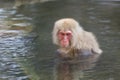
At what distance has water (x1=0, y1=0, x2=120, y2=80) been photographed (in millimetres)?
8016

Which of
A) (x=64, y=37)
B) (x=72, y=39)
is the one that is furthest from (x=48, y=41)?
(x=64, y=37)

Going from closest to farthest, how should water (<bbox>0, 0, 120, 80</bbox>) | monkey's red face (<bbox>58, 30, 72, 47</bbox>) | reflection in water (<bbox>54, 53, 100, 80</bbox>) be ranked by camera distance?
reflection in water (<bbox>54, 53, 100, 80</bbox>) < water (<bbox>0, 0, 120, 80</bbox>) < monkey's red face (<bbox>58, 30, 72, 47</bbox>)

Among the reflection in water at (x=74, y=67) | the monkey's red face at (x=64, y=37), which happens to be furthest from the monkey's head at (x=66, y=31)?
the reflection in water at (x=74, y=67)

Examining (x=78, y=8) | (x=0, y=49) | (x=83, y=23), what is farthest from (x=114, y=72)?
(x=78, y=8)

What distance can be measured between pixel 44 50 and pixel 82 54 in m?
1.02

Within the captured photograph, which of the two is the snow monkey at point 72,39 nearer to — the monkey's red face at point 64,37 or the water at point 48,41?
the monkey's red face at point 64,37

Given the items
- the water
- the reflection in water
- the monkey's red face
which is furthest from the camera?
the monkey's red face

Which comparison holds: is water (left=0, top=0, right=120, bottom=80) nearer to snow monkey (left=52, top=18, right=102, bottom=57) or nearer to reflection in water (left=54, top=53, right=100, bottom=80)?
reflection in water (left=54, top=53, right=100, bottom=80)

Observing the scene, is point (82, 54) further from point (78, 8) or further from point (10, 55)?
point (78, 8)

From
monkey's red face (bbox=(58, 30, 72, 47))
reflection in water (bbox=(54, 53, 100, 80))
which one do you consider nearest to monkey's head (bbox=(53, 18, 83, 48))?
monkey's red face (bbox=(58, 30, 72, 47))

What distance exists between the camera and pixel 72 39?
8.78m

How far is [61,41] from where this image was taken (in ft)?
28.6

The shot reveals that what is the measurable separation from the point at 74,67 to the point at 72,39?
62 centimetres

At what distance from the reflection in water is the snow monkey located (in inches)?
5.1
